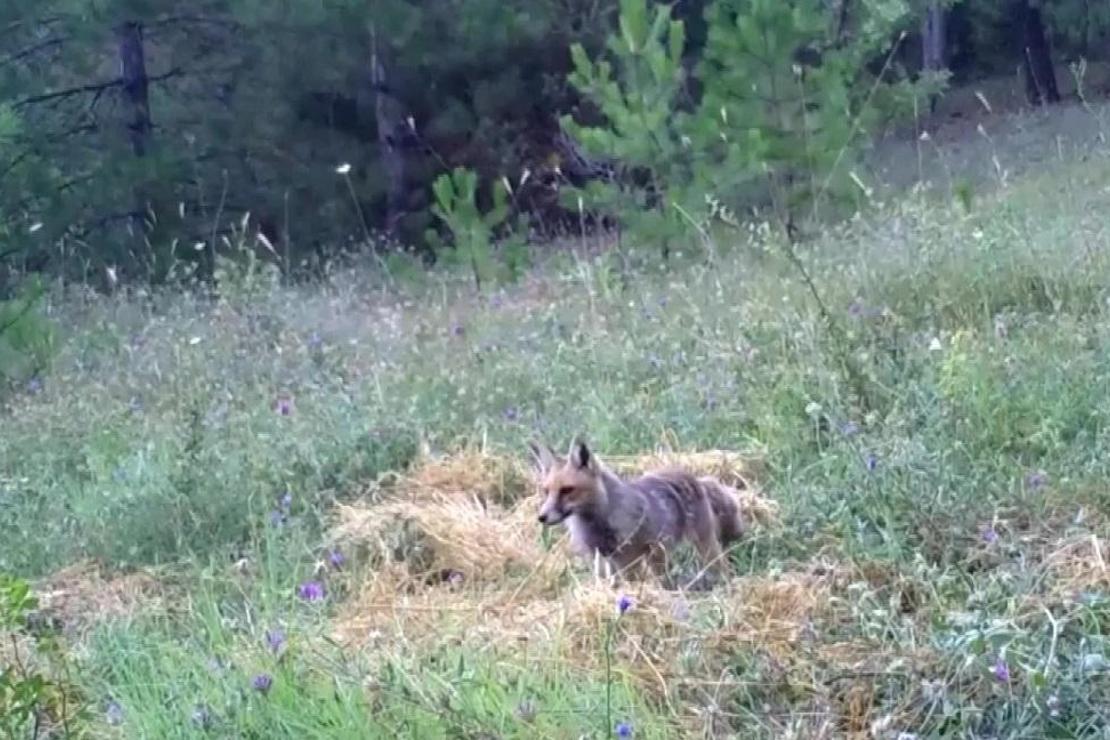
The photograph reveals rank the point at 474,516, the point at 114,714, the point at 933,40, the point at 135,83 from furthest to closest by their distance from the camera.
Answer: the point at 933,40 < the point at 135,83 < the point at 474,516 < the point at 114,714

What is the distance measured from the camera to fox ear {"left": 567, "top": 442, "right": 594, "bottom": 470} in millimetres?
4777

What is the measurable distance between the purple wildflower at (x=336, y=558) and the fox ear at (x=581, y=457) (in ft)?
2.36

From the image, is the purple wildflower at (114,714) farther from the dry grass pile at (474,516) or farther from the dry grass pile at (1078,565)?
the dry grass pile at (1078,565)

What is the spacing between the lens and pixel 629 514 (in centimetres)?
478

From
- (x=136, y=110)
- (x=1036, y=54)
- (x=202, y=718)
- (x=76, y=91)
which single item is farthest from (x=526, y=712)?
(x=1036, y=54)

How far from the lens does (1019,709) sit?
335cm

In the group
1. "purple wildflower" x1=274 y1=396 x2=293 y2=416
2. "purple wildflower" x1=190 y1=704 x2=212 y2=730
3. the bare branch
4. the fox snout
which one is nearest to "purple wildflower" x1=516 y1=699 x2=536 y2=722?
"purple wildflower" x1=190 y1=704 x2=212 y2=730

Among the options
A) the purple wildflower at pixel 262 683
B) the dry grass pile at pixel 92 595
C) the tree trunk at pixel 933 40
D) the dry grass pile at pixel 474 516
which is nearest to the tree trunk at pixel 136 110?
the dry grass pile at pixel 474 516

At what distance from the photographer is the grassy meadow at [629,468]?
352 cm

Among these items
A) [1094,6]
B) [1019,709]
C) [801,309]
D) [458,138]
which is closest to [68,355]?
[801,309]

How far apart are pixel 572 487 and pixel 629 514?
0.18m

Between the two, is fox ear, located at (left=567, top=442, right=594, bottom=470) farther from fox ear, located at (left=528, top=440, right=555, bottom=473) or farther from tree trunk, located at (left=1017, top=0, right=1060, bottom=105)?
tree trunk, located at (left=1017, top=0, right=1060, bottom=105)

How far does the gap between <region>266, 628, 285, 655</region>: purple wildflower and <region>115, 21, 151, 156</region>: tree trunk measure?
40.3 feet

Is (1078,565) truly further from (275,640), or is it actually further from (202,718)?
(202,718)
